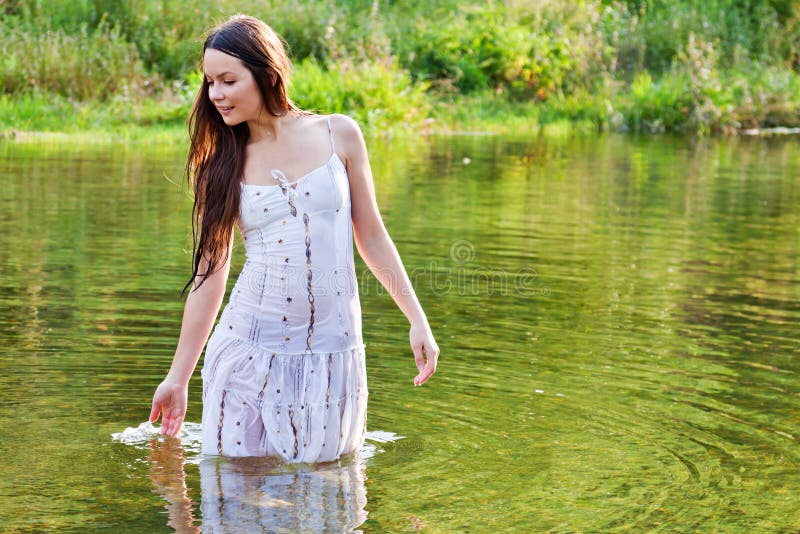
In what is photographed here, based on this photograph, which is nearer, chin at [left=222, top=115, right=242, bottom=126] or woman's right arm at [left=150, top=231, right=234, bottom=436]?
chin at [left=222, top=115, right=242, bottom=126]

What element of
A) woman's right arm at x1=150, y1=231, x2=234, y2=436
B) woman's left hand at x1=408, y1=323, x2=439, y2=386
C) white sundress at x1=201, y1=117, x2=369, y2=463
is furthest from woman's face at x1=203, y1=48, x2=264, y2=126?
woman's left hand at x1=408, y1=323, x2=439, y2=386

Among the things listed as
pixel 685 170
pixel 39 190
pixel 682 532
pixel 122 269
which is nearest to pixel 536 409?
pixel 682 532

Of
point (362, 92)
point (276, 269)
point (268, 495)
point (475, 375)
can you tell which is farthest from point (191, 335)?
point (362, 92)

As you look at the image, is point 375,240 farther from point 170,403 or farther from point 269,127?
point 170,403

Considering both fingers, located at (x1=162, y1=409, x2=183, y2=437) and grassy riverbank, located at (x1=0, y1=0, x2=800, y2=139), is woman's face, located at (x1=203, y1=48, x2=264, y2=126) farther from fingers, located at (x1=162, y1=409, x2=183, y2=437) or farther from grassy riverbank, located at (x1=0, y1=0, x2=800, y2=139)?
grassy riverbank, located at (x1=0, y1=0, x2=800, y2=139)

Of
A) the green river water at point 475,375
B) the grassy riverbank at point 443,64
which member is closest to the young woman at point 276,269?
the green river water at point 475,375

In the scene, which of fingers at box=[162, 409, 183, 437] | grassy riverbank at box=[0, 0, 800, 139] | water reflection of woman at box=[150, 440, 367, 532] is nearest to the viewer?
water reflection of woman at box=[150, 440, 367, 532]

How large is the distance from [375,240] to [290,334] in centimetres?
40

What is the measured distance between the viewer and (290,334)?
4211mm

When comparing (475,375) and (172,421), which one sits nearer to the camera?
(172,421)

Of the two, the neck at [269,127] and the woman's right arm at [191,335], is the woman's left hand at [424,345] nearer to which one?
the woman's right arm at [191,335]

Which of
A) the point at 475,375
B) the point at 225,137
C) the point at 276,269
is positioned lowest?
the point at 475,375

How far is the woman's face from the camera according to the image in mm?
3990

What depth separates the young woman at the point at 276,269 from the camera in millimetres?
4129
